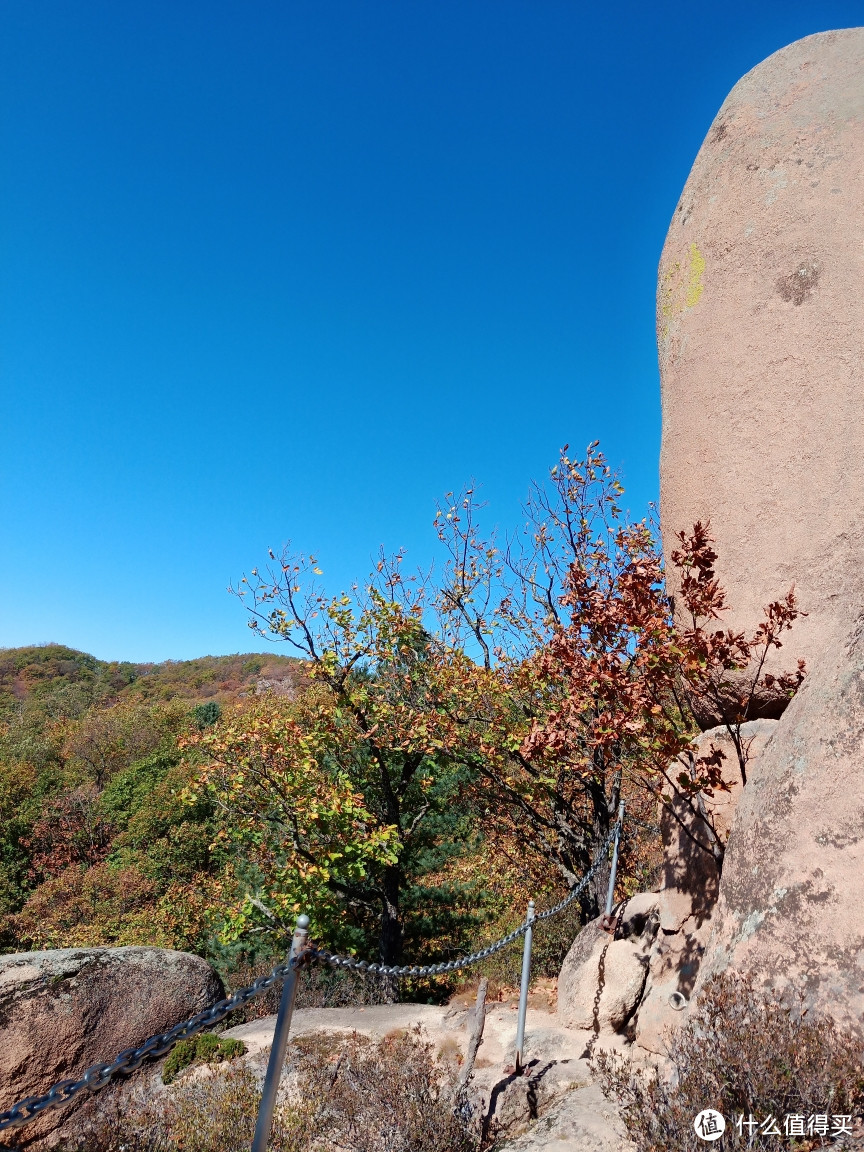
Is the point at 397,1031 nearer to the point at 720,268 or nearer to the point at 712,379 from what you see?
the point at 712,379

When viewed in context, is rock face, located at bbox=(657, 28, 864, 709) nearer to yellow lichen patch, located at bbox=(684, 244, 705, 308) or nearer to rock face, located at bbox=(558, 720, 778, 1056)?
yellow lichen patch, located at bbox=(684, 244, 705, 308)

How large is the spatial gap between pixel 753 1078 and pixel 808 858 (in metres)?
1.15

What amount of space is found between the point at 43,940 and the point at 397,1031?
1556cm

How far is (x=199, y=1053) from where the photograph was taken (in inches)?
262

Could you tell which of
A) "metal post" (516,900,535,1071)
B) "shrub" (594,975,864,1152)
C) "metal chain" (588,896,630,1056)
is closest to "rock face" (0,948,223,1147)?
"metal post" (516,900,535,1071)

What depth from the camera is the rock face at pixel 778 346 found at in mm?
4719

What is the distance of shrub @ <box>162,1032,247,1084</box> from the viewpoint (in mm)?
6516

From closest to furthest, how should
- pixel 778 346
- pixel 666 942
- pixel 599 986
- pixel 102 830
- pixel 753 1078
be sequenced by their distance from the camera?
1. pixel 753 1078
2. pixel 778 346
3. pixel 666 942
4. pixel 599 986
5. pixel 102 830

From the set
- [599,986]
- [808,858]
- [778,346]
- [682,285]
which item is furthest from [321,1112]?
[682,285]

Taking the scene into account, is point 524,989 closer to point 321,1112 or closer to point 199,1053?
point 321,1112

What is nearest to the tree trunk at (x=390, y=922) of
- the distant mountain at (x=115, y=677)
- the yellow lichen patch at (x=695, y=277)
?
the yellow lichen patch at (x=695, y=277)

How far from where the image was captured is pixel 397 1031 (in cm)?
665

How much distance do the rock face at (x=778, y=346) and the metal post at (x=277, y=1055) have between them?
352 centimetres

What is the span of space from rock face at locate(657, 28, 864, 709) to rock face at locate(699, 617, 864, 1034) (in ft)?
2.48
